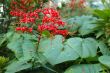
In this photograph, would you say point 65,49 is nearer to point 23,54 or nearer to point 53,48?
point 53,48

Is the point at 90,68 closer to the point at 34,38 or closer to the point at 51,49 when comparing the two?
the point at 51,49

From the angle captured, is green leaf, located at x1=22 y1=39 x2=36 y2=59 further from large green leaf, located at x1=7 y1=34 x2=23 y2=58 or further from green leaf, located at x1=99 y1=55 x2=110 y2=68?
green leaf, located at x1=99 y1=55 x2=110 y2=68

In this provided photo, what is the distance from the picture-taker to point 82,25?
474 centimetres

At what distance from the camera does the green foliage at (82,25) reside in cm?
450

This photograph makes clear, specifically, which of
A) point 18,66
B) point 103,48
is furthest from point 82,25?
point 18,66

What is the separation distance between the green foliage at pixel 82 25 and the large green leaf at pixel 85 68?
77 cm

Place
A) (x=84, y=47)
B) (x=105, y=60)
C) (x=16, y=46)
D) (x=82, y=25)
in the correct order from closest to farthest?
(x=105, y=60) < (x=84, y=47) < (x=16, y=46) < (x=82, y=25)

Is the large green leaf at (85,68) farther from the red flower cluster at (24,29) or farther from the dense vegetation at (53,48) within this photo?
the red flower cluster at (24,29)

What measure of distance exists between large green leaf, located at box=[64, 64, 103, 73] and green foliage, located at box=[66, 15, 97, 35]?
0.77 m

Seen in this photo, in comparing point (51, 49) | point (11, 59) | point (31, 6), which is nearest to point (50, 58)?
point (51, 49)

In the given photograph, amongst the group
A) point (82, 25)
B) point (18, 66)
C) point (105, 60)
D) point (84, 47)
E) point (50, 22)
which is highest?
point (50, 22)

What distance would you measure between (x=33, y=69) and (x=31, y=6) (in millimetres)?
1192

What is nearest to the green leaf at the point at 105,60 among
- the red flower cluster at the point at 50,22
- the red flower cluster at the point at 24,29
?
the red flower cluster at the point at 50,22

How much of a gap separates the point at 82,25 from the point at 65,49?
1048 mm
